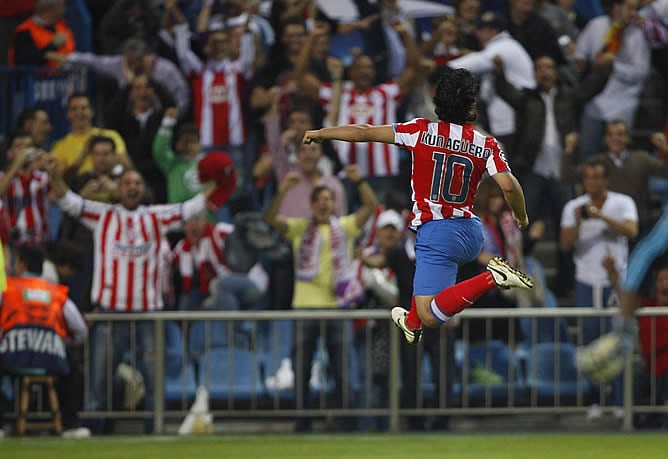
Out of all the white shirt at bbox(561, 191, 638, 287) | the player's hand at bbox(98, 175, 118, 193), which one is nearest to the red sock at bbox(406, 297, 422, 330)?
the white shirt at bbox(561, 191, 638, 287)

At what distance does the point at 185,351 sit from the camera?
14.3 m

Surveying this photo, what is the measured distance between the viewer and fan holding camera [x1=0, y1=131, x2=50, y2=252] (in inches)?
609

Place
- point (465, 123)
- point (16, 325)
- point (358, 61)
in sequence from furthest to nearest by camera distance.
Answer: point (358, 61) < point (16, 325) < point (465, 123)

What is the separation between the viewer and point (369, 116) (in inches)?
623

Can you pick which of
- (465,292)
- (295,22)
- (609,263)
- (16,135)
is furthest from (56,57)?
(465,292)

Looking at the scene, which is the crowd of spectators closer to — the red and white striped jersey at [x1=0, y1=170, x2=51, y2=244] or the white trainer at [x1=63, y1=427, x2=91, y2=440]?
the red and white striped jersey at [x1=0, y1=170, x2=51, y2=244]

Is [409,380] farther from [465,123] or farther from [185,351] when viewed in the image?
[465,123]

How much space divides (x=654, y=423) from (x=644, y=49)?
4.09 m

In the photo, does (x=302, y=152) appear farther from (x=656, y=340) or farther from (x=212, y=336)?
(x=656, y=340)

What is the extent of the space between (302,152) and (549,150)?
257 centimetres

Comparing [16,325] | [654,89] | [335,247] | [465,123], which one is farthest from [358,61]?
[465,123]

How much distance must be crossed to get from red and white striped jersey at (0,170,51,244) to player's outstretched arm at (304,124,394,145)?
625 cm

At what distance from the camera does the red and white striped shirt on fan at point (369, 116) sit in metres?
15.8

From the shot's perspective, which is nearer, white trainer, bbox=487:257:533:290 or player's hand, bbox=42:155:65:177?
white trainer, bbox=487:257:533:290
